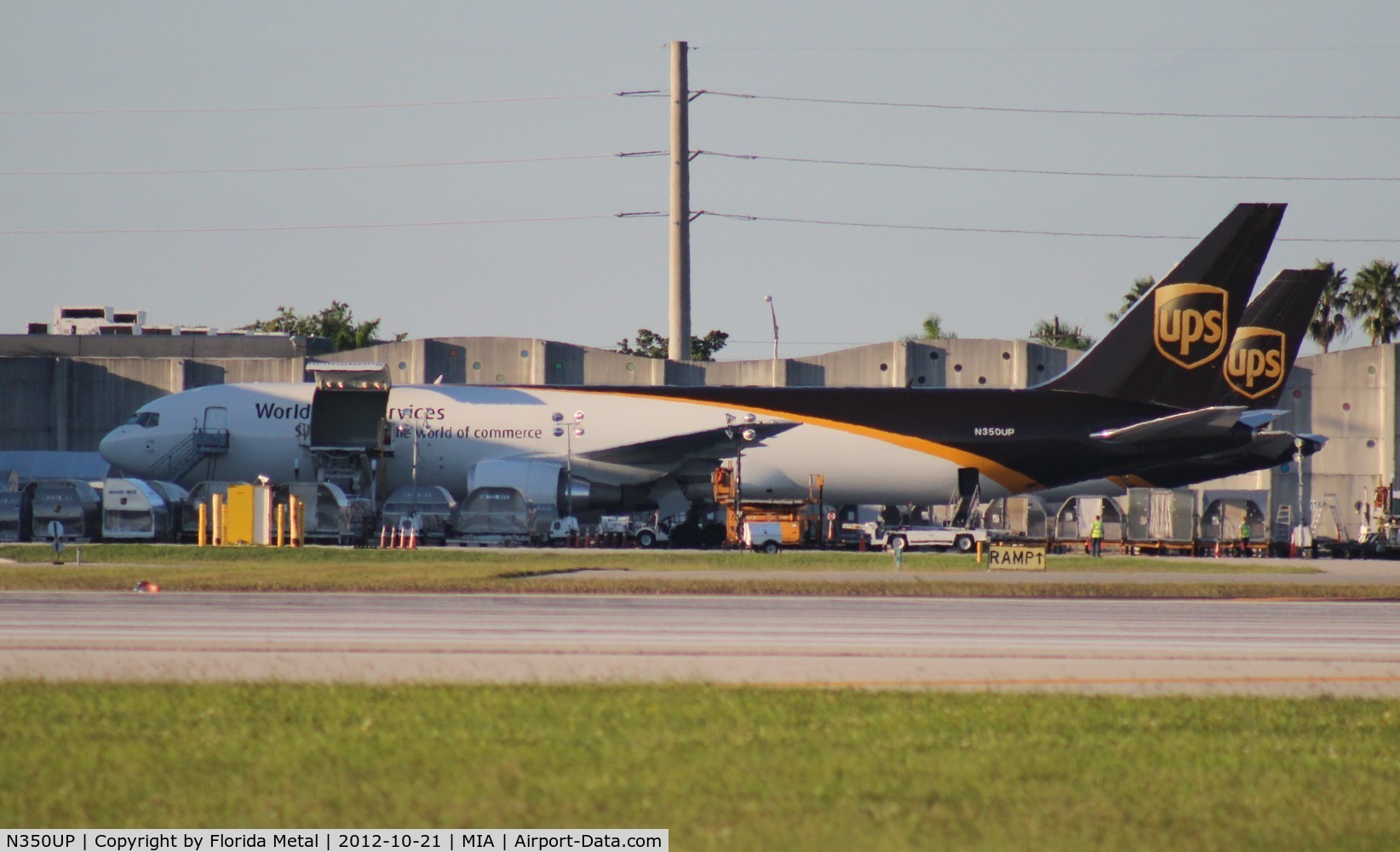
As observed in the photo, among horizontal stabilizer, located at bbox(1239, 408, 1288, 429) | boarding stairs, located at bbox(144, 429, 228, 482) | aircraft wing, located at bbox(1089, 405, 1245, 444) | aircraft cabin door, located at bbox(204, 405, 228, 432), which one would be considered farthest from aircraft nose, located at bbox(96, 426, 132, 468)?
horizontal stabilizer, located at bbox(1239, 408, 1288, 429)

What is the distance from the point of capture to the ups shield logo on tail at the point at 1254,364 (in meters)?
52.0

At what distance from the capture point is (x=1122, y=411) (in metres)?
47.4

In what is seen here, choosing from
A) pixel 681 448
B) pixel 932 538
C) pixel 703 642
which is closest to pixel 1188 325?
pixel 932 538

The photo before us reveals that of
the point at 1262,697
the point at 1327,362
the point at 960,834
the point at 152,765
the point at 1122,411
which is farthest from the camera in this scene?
the point at 1327,362

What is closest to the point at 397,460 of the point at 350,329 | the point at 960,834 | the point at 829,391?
the point at 829,391

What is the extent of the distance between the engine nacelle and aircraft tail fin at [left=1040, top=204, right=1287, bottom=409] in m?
16.3

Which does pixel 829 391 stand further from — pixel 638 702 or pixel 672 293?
pixel 638 702

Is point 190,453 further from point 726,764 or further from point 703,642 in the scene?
point 726,764

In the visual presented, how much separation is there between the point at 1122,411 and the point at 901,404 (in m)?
7.24

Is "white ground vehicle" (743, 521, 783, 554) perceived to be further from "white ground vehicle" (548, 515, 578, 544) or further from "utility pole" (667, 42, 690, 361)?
"utility pole" (667, 42, 690, 361)

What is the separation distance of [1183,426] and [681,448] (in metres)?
16.1

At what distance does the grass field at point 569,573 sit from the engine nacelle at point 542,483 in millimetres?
6136

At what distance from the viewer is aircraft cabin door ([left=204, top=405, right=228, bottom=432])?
4872cm

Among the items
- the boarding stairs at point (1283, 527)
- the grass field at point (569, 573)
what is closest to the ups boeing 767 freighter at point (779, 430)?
the grass field at point (569, 573)
